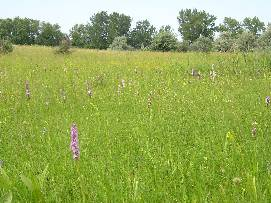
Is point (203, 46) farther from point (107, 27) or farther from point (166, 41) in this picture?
point (107, 27)

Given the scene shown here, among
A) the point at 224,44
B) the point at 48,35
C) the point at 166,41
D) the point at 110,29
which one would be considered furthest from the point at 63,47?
the point at 110,29

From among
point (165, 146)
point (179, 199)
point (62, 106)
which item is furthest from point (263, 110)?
point (62, 106)

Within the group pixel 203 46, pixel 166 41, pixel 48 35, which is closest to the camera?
pixel 203 46

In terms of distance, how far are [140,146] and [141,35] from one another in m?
105

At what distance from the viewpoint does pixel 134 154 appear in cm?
375

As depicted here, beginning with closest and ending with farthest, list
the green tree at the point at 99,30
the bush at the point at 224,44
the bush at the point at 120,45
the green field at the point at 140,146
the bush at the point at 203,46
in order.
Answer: the green field at the point at 140,146, the bush at the point at 224,44, the bush at the point at 203,46, the bush at the point at 120,45, the green tree at the point at 99,30

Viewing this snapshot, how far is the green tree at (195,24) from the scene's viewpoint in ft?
307

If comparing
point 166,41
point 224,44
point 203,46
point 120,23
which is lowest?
point 203,46

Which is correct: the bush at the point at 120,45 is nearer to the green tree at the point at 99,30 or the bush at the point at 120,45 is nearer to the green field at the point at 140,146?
the green tree at the point at 99,30

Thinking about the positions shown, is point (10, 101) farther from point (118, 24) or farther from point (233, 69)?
point (118, 24)

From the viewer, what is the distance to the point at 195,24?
93.2 metres

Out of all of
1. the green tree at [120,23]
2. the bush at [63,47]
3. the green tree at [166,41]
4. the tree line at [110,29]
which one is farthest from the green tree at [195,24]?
the bush at [63,47]

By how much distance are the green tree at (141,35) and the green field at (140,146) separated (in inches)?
3910

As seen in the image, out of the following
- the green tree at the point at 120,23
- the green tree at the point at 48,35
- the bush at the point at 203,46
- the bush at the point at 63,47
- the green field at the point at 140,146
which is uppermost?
the green tree at the point at 120,23
